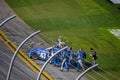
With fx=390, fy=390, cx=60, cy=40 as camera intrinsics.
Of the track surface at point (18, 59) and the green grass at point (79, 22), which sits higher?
the track surface at point (18, 59)

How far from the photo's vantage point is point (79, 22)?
127ft

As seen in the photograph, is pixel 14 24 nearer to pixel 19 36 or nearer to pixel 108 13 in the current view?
pixel 19 36

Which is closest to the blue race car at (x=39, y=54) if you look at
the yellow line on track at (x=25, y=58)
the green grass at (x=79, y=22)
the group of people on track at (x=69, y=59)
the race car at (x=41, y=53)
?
the race car at (x=41, y=53)

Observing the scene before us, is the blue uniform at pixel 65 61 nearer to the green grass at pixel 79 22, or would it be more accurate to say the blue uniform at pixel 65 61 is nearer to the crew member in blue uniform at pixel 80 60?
the crew member in blue uniform at pixel 80 60

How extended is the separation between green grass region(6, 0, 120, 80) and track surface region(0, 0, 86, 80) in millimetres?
1208

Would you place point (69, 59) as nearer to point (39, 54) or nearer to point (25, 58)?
point (39, 54)

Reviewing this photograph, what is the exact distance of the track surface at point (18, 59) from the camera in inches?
1093

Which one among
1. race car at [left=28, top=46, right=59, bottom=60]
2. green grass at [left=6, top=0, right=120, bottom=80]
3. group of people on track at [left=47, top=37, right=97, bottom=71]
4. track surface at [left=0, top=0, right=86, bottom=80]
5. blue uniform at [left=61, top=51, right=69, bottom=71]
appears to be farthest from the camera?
green grass at [left=6, top=0, right=120, bottom=80]

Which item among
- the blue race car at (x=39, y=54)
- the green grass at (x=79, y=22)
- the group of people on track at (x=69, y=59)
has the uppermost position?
the blue race car at (x=39, y=54)

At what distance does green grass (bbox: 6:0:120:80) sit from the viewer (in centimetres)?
3303

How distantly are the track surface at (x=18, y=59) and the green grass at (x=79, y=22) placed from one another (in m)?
1.21

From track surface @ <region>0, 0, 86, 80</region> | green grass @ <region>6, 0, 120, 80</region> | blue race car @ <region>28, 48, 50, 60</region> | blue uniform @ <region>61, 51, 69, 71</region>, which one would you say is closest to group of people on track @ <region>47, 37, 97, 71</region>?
blue uniform @ <region>61, 51, 69, 71</region>

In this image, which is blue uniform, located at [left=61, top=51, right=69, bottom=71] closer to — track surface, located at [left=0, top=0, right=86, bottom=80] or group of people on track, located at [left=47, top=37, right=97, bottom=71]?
group of people on track, located at [left=47, top=37, right=97, bottom=71]

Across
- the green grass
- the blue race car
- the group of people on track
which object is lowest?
the green grass
